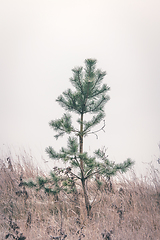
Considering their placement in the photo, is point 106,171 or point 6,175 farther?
point 6,175

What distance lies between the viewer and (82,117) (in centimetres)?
Result: 416

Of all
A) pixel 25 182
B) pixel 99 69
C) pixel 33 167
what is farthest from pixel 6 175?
pixel 99 69

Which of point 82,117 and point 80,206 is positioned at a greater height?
point 82,117

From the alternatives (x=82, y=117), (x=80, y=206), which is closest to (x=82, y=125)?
(x=82, y=117)

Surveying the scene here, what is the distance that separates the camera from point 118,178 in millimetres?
5973

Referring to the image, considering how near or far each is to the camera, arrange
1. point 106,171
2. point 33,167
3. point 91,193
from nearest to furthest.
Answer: point 106,171
point 91,193
point 33,167

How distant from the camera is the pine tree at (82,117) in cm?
388

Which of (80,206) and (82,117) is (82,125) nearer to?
(82,117)

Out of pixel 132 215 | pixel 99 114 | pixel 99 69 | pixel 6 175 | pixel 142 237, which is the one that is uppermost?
pixel 99 69

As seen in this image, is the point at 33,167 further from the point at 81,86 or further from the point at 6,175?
the point at 81,86

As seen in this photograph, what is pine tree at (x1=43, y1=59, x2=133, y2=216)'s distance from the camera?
3.88 m

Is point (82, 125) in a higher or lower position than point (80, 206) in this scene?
higher

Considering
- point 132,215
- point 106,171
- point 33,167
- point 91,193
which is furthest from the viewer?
point 33,167

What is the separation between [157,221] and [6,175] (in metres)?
3.68
